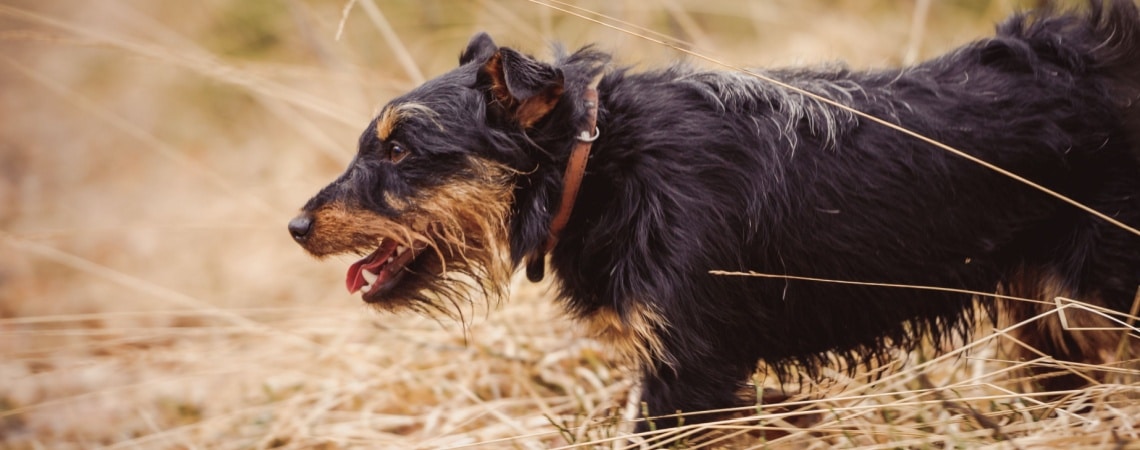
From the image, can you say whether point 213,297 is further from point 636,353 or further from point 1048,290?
point 1048,290

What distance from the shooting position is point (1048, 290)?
2.88m

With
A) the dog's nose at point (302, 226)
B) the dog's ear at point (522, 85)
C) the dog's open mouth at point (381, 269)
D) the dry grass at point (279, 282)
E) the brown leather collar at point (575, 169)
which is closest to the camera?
the dog's ear at point (522, 85)

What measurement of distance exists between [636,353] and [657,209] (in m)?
0.47

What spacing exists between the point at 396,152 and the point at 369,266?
0.45 meters

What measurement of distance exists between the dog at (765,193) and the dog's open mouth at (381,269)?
0.40 ft

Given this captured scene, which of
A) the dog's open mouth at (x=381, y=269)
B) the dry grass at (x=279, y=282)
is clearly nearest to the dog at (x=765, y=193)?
the dog's open mouth at (x=381, y=269)

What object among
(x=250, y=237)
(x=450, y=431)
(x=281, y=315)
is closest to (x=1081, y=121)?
(x=450, y=431)

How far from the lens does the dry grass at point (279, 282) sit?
3207mm

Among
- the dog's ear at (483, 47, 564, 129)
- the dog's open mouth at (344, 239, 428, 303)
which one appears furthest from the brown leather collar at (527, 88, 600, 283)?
the dog's open mouth at (344, 239, 428, 303)

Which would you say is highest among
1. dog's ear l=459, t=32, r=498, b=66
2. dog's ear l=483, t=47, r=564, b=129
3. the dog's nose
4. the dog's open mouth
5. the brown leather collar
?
dog's ear l=459, t=32, r=498, b=66

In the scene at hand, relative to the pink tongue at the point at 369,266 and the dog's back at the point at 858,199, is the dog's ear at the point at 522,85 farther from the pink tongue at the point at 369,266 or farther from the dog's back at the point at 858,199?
the pink tongue at the point at 369,266

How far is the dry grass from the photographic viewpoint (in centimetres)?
321

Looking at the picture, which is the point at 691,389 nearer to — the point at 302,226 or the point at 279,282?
the point at 302,226

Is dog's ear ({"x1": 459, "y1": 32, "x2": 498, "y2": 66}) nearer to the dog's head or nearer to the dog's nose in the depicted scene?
the dog's head
